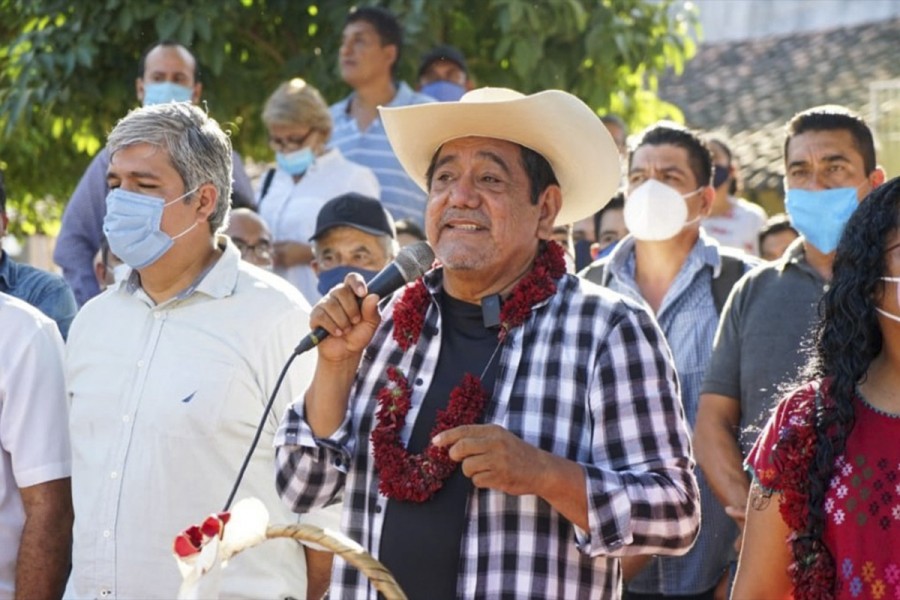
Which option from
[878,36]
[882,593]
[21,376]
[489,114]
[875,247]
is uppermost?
[878,36]

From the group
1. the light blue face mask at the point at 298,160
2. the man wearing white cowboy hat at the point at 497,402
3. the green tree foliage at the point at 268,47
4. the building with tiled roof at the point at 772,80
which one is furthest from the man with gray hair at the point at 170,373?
the building with tiled roof at the point at 772,80

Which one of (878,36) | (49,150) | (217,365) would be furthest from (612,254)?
(878,36)

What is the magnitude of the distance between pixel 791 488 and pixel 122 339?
2.31 m

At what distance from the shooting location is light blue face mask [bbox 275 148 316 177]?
920cm

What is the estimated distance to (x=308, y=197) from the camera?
910 centimetres

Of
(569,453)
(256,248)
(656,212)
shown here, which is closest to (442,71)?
(256,248)

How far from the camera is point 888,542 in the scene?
13.8ft

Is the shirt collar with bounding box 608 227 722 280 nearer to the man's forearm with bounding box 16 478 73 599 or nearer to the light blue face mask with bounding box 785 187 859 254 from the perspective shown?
the light blue face mask with bounding box 785 187 859 254

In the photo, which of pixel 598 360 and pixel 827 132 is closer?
pixel 598 360

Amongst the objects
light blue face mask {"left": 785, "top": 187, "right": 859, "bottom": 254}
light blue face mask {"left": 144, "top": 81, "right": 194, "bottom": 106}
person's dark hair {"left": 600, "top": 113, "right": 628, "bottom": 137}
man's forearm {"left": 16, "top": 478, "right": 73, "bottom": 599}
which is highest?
person's dark hair {"left": 600, "top": 113, "right": 628, "bottom": 137}

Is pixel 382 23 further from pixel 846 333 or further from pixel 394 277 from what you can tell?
pixel 846 333

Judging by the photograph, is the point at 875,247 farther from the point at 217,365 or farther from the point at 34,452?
the point at 34,452

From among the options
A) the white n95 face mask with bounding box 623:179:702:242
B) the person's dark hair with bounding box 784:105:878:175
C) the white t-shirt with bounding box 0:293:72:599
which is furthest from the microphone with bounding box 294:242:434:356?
the white n95 face mask with bounding box 623:179:702:242

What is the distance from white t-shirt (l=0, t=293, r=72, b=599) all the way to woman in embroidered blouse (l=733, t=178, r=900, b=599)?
7.93ft
